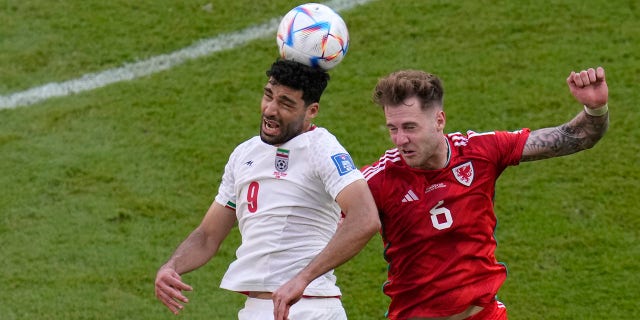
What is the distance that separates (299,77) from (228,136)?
3.94m

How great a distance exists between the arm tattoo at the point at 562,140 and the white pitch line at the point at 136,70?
202 inches

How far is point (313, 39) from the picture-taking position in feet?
19.1

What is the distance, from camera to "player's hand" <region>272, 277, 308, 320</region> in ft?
17.1

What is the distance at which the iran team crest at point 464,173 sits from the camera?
19.5ft

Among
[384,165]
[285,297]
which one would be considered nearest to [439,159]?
[384,165]

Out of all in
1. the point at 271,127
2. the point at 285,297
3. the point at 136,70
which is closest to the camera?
the point at 285,297

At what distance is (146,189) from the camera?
9156mm

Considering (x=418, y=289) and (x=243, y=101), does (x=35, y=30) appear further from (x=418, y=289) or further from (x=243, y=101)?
(x=418, y=289)

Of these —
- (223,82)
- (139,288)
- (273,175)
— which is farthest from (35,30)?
(273,175)

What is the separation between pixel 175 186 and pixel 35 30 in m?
2.84

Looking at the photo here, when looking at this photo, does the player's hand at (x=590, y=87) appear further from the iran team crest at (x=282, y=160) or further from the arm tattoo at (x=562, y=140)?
the iran team crest at (x=282, y=160)

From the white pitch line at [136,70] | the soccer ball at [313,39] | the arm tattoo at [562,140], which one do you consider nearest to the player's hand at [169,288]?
the soccer ball at [313,39]

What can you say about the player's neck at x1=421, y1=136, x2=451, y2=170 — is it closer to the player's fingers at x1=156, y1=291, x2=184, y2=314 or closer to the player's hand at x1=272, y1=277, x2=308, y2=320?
the player's hand at x1=272, y1=277, x2=308, y2=320

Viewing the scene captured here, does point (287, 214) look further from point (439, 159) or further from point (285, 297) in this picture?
point (439, 159)
